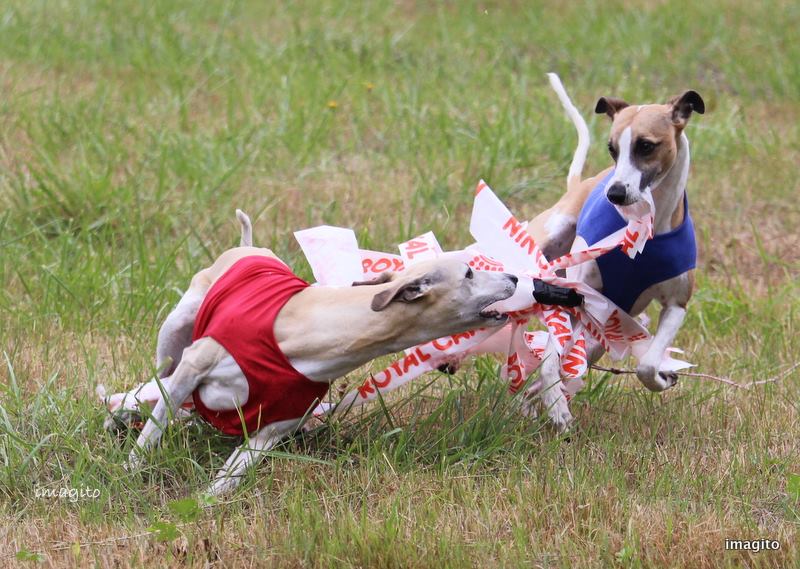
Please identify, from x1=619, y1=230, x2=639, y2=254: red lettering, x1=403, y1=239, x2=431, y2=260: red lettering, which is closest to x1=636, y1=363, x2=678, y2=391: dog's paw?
x1=619, y1=230, x2=639, y2=254: red lettering

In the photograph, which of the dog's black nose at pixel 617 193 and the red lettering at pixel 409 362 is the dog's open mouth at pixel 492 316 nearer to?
the red lettering at pixel 409 362

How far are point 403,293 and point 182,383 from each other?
0.82 metres

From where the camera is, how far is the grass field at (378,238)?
12.7ft

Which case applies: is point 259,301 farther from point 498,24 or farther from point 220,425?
point 498,24

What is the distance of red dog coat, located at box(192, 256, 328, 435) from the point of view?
401 centimetres

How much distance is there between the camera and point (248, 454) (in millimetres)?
4129

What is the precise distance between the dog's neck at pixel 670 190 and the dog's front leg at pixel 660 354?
360 millimetres

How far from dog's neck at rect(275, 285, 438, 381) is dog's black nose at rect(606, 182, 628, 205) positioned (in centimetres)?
90

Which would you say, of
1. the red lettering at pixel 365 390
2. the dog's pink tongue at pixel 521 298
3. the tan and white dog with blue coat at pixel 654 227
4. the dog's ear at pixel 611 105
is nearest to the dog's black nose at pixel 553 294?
the dog's pink tongue at pixel 521 298

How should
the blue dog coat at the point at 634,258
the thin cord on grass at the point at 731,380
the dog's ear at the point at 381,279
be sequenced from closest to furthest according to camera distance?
the dog's ear at the point at 381,279, the blue dog coat at the point at 634,258, the thin cord on grass at the point at 731,380

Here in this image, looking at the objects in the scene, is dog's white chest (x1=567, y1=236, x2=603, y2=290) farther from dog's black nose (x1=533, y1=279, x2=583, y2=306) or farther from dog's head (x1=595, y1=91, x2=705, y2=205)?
dog's head (x1=595, y1=91, x2=705, y2=205)

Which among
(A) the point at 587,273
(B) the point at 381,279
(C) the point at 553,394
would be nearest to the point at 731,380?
(A) the point at 587,273

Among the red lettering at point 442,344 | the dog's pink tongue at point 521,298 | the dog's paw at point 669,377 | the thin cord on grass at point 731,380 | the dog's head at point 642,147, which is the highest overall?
the dog's head at point 642,147

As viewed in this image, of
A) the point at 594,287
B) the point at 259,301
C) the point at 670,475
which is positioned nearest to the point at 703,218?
the point at 594,287
